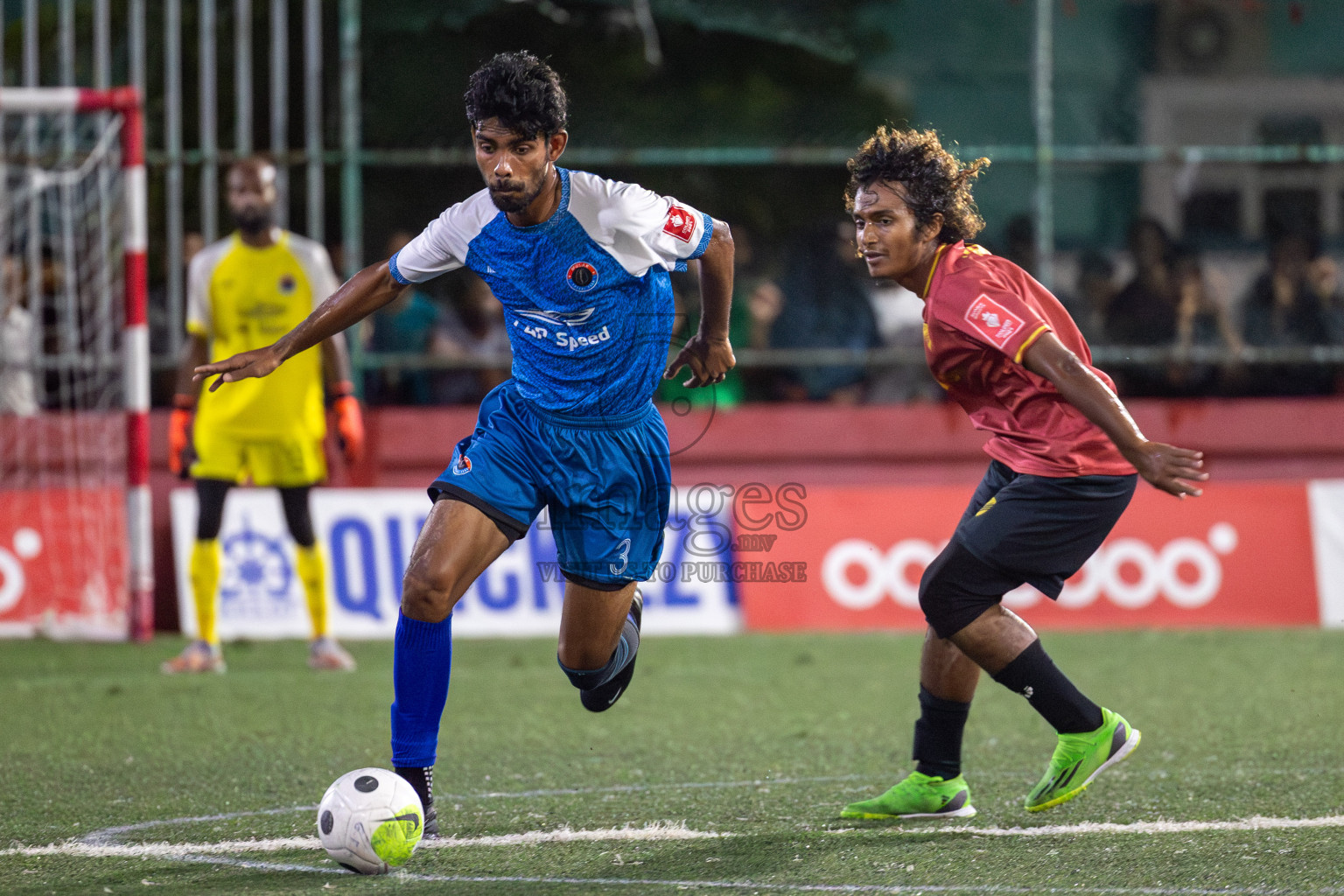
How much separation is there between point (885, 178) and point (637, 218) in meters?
0.68

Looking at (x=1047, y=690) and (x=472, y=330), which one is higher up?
(x=472, y=330)

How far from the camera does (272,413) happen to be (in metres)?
7.86

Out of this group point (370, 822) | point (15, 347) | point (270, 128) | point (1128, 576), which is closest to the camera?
point (370, 822)

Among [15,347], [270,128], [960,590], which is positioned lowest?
[960,590]

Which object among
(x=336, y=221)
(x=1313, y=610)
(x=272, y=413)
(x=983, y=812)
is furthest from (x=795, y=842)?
(x=336, y=221)

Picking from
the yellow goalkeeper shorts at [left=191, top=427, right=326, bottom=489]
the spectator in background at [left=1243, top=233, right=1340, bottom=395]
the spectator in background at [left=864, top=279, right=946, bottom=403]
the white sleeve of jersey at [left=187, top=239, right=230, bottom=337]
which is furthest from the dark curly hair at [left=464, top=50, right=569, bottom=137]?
the spectator in background at [left=1243, top=233, right=1340, bottom=395]

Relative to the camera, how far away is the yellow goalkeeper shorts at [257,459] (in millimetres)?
7809

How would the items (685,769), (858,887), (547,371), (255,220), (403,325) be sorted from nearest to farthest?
(858,887) < (547,371) < (685,769) < (255,220) < (403,325)

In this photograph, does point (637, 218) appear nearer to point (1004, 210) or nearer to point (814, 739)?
point (814, 739)

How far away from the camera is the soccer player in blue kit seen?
13.9ft

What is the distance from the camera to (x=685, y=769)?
5.25 m

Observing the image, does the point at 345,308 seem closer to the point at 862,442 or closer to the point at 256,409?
the point at 256,409

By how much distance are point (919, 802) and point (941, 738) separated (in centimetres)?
18

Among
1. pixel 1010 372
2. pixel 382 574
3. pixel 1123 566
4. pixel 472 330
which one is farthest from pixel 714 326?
pixel 472 330
